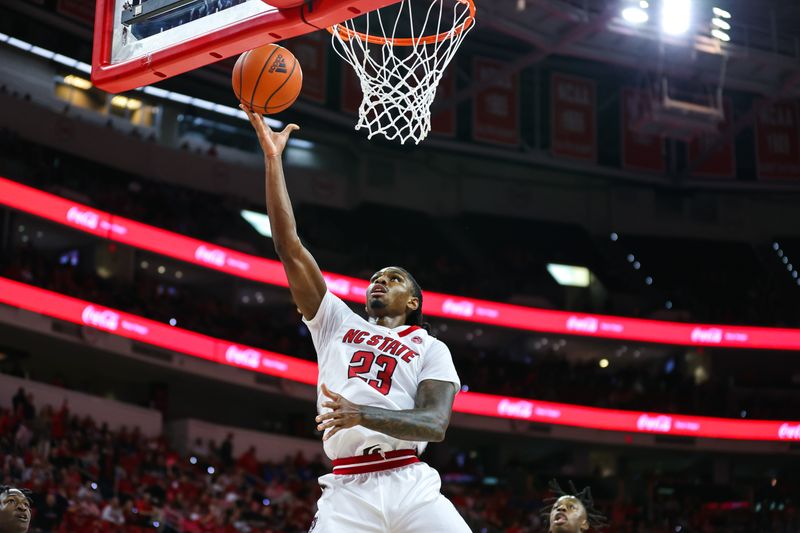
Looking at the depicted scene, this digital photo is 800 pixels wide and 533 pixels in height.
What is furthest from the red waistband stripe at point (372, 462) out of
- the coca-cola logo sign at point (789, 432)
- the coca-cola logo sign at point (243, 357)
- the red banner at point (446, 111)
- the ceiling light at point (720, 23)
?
the coca-cola logo sign at point (789, 432)

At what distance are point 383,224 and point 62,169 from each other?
852cm

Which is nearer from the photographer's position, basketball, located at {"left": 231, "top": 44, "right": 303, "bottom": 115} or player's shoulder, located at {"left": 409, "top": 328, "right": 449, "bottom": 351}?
player's shoulder, located at {"left": 409, "top": 328, "right": 449, "bottom": 351}

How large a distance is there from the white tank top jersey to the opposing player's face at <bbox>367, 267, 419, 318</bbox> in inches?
3.1

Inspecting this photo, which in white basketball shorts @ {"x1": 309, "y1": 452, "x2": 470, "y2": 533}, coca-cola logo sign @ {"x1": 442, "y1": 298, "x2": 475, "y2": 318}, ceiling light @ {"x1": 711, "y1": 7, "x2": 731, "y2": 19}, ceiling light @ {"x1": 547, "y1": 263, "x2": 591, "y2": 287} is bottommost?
white basketball shorts @ {"x1": 309, "y1": 452, "x2": 470, "y2": 533}

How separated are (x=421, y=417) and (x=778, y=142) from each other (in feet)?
87.1

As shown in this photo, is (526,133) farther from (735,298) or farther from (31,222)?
(31,222)

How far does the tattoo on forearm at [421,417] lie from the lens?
4.09 m

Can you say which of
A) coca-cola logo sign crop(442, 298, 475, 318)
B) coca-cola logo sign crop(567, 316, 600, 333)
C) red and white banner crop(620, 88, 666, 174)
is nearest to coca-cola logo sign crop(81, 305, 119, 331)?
coca-cola logo sign crop(442, 298, 475, 318)

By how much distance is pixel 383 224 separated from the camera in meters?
28.0

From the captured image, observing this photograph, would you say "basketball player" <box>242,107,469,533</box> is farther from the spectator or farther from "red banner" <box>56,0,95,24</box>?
"red banner" <box>56,0,95,24</box>

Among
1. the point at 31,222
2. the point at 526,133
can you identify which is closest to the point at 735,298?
the point at 526,133

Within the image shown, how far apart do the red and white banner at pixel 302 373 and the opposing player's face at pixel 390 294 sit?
15.0m

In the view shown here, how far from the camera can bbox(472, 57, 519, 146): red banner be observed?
1075 inches

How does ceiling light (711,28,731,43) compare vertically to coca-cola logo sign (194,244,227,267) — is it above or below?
above
